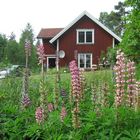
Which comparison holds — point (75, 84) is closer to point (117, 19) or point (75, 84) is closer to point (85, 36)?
point (85, 36)

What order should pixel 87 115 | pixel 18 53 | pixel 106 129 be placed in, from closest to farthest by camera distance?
1. pixel 106 129
2. pixel 87 115
3. pixel 18 53

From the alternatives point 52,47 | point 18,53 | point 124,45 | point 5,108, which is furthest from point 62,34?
point 5,108

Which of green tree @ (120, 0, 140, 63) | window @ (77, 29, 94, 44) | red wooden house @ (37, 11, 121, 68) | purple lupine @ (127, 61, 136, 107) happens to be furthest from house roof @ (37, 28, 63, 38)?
purple lupine @ (127, 61, 136, 107)

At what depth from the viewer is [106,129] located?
5418 millimetres

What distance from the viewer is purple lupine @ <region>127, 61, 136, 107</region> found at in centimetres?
551

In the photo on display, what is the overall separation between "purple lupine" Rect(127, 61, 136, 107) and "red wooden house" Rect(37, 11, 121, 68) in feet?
130

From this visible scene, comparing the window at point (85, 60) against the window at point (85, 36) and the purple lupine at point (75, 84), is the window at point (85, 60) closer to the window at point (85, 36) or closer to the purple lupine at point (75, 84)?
the window at point (85, 36)

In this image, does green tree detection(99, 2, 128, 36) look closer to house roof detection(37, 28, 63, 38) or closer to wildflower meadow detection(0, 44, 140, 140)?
house roof detection(37, 28, 63, 38)

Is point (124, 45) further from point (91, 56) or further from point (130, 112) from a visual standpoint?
point (91, 56)

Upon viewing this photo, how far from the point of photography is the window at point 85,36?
46.6 m

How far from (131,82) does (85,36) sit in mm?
41495

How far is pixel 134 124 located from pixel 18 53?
5323cm

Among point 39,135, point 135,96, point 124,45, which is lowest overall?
point 39,135

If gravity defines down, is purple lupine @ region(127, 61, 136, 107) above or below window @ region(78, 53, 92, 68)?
below
